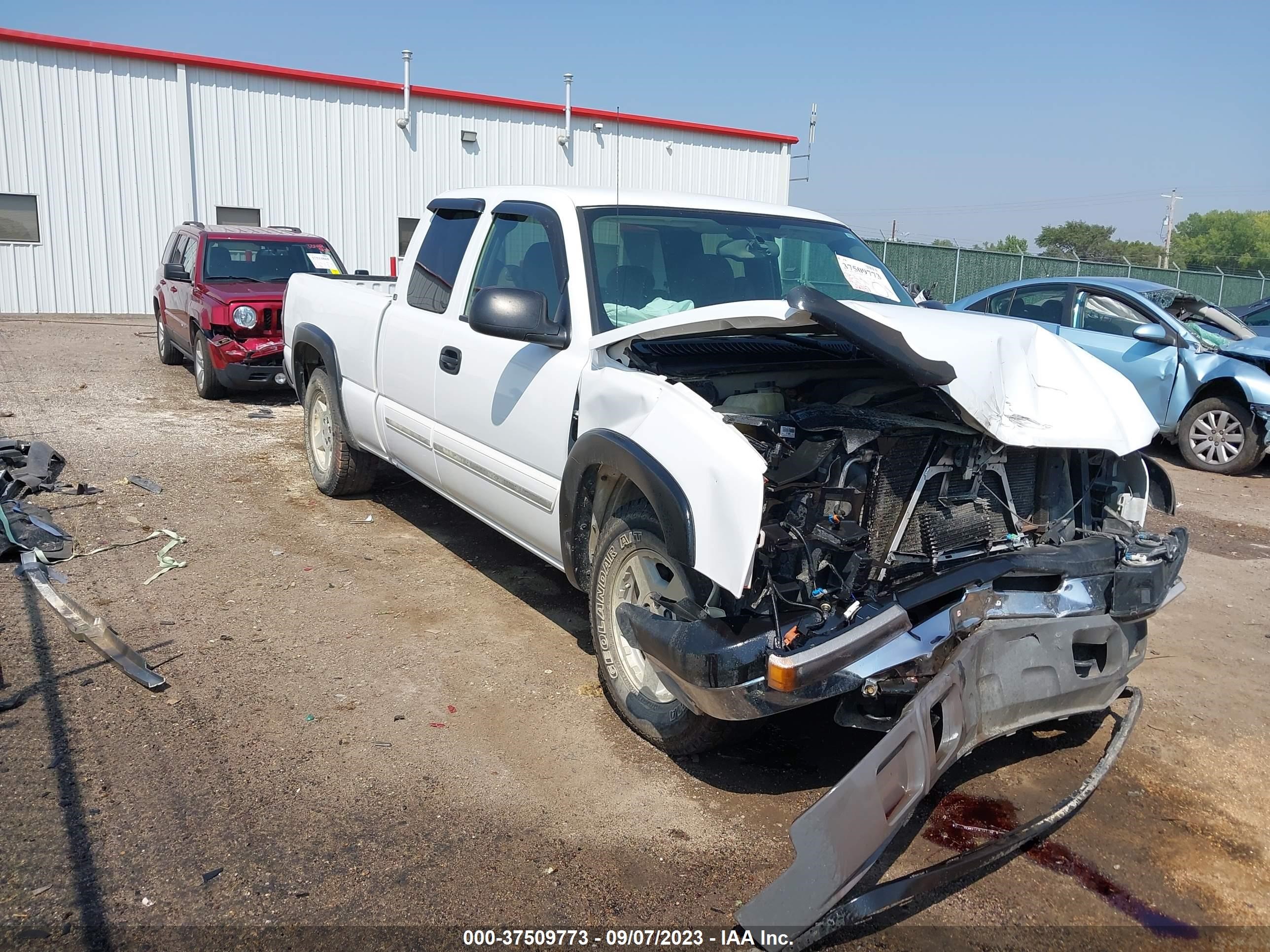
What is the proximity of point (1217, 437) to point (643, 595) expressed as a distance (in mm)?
7851

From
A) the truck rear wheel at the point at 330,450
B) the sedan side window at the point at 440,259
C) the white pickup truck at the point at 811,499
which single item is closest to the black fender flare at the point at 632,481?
the white pickup truck at the point at 811,499

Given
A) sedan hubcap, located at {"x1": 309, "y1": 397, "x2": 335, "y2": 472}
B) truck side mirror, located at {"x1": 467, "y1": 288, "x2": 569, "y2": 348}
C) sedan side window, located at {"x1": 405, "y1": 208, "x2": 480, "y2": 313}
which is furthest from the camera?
sedan hubcap, located at {"x1": 309, "y1": 397, "x2": 335, "y2": 472}

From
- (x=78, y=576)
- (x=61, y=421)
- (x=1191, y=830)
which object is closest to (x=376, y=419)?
(x=78, y=576)

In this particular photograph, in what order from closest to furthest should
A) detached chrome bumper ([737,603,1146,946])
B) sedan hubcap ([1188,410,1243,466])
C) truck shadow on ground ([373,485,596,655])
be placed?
1. detached chrome bumper ([737,603,1146,946])
2. truck shadow on ground ([373,485,596,655])
3. sedan hubcap ([1188,410,1243,466])

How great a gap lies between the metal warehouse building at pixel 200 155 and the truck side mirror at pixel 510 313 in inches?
556

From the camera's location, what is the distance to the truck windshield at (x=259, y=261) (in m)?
11.0

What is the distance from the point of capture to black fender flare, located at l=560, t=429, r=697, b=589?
10.7 ft

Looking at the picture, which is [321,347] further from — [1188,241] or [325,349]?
[1188,241]

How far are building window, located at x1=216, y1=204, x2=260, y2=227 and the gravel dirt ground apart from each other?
659 inches

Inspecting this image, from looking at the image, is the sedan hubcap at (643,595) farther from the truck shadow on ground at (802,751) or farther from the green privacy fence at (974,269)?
the green privacy fence at (974,269)

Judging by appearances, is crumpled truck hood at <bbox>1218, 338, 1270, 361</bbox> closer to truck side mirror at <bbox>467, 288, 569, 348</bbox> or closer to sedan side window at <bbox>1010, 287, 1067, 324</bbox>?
sedan side window at <bbox>1010, 287, 1067, 324</bbox>

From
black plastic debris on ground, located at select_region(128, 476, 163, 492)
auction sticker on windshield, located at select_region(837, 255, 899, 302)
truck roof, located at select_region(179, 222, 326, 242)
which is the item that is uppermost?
truck roof, located at select_region(179, 222, 326, 242)

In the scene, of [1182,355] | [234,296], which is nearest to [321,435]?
[234,296]

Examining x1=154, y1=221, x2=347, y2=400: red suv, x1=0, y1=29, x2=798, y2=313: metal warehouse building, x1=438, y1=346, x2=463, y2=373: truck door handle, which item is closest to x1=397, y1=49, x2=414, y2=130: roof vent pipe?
x1=0, y1=29, x2=798, y2=313: metal warehouse building
